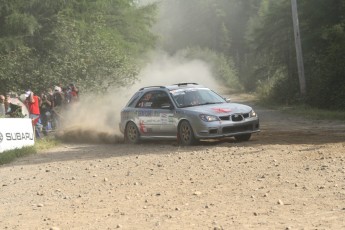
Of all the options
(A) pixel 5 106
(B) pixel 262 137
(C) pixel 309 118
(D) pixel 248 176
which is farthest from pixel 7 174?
(C) pixel 309 118

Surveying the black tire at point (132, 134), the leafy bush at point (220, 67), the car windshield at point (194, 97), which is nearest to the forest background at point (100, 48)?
the car windshield at point (194, 97)

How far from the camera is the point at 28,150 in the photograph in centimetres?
1803

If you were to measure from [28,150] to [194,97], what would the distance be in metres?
4.67

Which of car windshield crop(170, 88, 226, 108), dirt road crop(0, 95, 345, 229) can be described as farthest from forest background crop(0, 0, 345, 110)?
dirt road crop(0, 95, 345, 229)

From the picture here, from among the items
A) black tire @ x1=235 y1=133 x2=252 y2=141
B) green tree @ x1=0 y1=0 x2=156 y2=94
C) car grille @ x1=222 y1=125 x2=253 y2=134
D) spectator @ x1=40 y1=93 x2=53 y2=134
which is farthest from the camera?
green tree @ x1=0 y1=0 x2=156 y2=94

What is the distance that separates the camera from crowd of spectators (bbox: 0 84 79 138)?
74.7 feet

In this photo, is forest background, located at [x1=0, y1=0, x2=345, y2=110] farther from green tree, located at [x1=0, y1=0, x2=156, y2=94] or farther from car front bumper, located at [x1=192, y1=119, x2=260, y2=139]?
car front bumper, located at [x1=192, y1=119, x2=260, y2=139]

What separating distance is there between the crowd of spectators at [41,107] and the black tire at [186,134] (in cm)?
681

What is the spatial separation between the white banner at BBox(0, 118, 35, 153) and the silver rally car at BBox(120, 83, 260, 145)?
276 cm

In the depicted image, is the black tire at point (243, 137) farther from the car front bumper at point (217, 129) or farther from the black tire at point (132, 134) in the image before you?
the black tire at point (132, 134)

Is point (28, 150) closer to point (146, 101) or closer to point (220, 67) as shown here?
point (146, 101)

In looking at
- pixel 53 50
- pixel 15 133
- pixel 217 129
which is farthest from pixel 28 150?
pixel 53 50

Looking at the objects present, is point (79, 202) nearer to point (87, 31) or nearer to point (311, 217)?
point (311, 217)

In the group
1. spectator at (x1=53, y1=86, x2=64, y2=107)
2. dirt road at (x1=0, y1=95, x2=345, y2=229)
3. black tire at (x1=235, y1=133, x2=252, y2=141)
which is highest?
spectator at (x1=53, y1=86, x2=64, y2=107)
